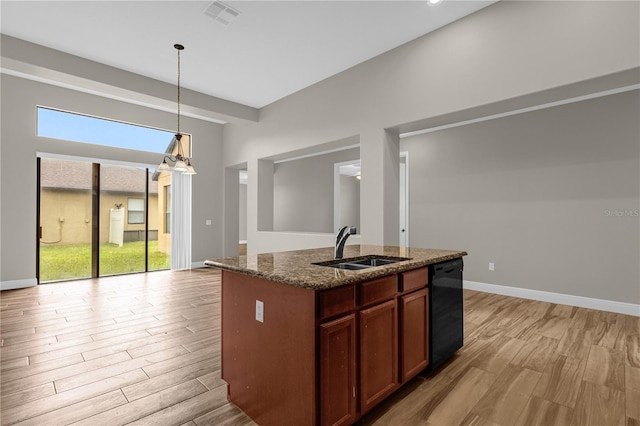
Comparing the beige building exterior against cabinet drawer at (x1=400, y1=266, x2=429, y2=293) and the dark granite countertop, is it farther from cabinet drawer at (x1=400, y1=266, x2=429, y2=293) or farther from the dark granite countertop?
cabinet drawer at (x1=400, y1=266, x2=429, y2=293)

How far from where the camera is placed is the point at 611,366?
2576 millimetres

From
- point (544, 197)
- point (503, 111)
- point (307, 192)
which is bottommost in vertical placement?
point (544, 197)

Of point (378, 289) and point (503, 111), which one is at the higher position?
point (503, 111)

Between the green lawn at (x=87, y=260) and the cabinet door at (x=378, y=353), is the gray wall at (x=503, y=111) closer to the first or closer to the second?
the cabinet door at (x=378, y=353)

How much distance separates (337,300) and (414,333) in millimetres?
910

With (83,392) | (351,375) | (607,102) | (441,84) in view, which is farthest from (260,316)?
(607,102)

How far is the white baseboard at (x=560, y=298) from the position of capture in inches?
154

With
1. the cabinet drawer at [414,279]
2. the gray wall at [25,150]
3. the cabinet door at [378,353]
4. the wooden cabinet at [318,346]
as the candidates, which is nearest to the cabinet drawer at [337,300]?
the wooden cabinet at [318,346]

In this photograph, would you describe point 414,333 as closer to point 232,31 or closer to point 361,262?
point 361,262

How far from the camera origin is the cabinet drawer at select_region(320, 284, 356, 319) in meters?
1.59

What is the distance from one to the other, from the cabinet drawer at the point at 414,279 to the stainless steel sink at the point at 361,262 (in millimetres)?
173

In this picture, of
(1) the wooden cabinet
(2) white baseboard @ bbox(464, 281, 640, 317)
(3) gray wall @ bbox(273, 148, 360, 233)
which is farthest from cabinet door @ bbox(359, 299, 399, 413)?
(3) gray wall @ bbox(273, 148, 360, 233)

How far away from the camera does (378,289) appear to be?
1.94 meters

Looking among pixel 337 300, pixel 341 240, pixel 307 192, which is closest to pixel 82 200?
pixel 307 192
